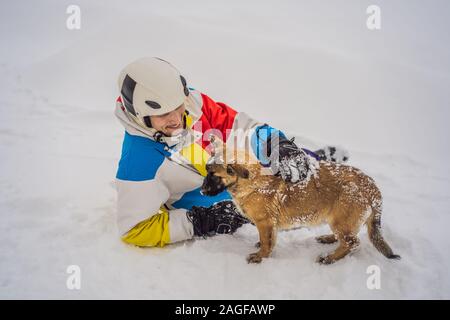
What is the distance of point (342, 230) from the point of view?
2.69 m

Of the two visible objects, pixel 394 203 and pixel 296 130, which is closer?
pixel 394 203

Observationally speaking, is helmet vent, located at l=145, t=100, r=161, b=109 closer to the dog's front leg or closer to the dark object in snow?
the dog's front leg

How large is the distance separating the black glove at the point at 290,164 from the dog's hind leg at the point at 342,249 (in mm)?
590

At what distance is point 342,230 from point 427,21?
9.42 meters

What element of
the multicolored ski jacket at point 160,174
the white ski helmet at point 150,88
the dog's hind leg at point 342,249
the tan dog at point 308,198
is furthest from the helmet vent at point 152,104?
the dog's hind leg at point 342,249

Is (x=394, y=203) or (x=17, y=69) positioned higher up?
(x=17, y=69)

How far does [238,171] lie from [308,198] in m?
0.60

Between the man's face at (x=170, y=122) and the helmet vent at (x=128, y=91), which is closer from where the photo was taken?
the helmet vent at (x=128, y=91)

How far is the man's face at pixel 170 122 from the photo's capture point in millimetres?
2865

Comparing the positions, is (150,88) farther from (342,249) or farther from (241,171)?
(342,249)

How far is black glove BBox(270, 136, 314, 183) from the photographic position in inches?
106

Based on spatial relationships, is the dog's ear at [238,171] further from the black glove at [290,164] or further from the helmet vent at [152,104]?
the helmet vent at [152,104]

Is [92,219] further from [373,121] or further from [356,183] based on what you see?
[373,121]
